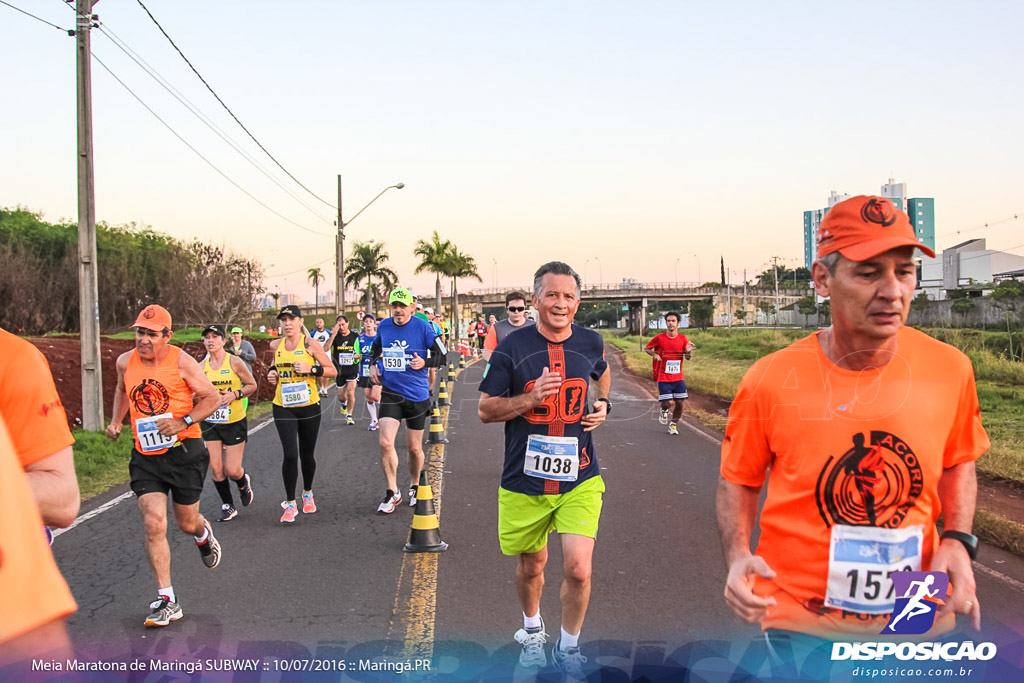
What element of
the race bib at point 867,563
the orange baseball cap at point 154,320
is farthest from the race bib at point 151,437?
the race bib at point 867,563

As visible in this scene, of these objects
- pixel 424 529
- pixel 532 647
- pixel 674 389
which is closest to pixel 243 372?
pixel 424 529

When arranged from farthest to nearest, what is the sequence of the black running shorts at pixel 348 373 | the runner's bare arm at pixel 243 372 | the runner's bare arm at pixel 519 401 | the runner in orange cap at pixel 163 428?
the black running shorts at pixel 348 373
the runner's bare arm at pixel 243 372
the runner in orange cap at pixel 163 428
the runner's bare arm at pixel 519 401

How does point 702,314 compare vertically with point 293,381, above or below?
above

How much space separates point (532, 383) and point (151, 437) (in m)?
2.88

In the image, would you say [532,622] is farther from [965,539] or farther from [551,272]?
[965,539]

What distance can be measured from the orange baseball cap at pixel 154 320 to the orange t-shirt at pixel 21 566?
186 inches

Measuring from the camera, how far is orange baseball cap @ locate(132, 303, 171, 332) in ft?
18.5

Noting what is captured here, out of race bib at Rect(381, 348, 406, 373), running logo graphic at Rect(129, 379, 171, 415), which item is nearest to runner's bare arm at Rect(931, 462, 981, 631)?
running logo graphic at Rect(129, 379, 171, 415)

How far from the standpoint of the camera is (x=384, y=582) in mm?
5812

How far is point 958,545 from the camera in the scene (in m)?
2.32

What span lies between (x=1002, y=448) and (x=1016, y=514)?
3.82m

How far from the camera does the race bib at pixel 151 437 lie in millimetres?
5555

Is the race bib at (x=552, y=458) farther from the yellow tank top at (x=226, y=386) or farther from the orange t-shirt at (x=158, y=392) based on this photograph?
the yellow tank top at (x=226, y=386)

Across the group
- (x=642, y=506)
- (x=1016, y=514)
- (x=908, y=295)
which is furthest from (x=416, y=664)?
(x=1016, y=514)
